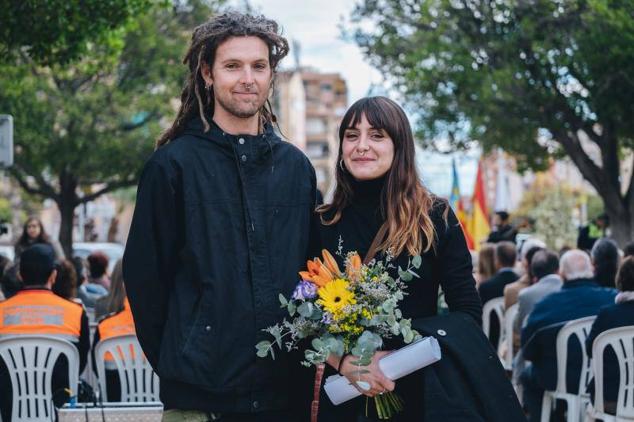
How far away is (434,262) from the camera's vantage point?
410 cm

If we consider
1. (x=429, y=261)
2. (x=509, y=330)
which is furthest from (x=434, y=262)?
(x=509, y=330)

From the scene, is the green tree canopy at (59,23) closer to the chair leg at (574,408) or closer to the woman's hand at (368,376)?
the chair leg at (574,408)

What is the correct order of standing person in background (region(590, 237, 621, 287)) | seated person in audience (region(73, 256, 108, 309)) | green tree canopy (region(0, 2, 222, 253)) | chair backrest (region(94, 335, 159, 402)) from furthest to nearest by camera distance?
1. green tree canopy (region(0, 2, 222, 253))
2. seated person in audience (region(73, 256, 108, 309))
3. standing person in background (region(590, 237, 621, 287))
4. chair backrest (region(94, 335, 159, 402))

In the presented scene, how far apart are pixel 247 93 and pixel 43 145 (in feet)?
87.5

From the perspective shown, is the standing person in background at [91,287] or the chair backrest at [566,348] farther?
the standing person in background at [91,287]

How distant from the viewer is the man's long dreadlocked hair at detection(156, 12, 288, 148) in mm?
3975

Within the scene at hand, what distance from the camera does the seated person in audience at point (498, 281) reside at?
1151cm

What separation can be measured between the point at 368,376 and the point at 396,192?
0.74m

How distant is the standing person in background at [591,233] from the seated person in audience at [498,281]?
586 cm

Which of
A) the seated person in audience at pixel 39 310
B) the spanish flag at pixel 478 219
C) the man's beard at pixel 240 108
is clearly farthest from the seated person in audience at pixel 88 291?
the spanish flag at pixel 478 219

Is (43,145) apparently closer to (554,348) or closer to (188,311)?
(554,348)

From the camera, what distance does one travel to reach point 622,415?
7.31 m

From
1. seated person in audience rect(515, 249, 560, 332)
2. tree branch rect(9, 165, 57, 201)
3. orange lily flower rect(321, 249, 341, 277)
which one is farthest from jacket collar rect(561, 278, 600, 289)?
tree branch rect(9, 165, 57, 201)

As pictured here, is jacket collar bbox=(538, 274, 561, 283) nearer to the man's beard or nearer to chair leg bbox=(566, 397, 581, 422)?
chair leg bbox=(566, 397, 581, 422)
